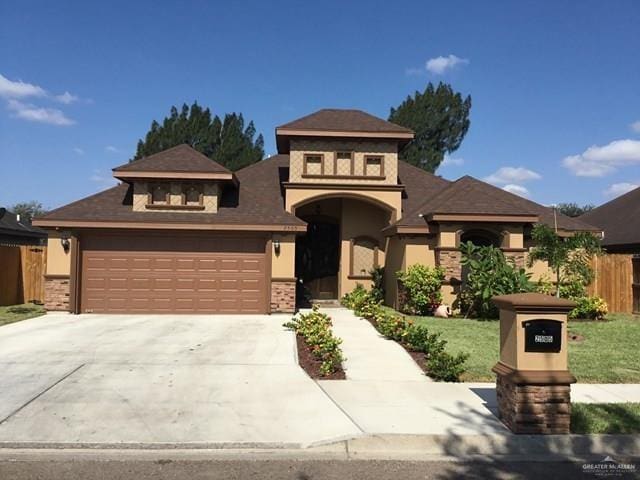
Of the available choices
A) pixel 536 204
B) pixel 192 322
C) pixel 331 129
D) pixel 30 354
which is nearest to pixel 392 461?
pixel 30 354

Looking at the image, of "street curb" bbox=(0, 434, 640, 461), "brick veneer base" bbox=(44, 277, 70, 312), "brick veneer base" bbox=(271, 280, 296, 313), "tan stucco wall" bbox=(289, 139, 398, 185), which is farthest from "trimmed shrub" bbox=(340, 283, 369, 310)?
"street curb" bbox=(0, 434, 640, 461)

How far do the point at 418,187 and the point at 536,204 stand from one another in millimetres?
4278

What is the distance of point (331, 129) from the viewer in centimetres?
1831

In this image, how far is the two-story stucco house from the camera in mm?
15648

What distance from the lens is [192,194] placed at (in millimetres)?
16703

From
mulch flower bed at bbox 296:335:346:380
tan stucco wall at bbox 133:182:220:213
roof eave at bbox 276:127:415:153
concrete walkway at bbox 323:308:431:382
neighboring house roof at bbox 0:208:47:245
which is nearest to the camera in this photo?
mulch flower bed at bbox 296:335:346:380

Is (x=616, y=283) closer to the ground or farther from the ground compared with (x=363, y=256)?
closer to the ground

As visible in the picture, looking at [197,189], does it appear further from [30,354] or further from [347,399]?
[347,399]

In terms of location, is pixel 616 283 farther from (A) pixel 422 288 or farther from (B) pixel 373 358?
(B) pixel 373 358

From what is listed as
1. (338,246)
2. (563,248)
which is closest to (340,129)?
(338,246)

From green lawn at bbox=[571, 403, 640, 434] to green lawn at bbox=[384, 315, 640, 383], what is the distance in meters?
1.51

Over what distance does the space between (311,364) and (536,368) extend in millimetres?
4143

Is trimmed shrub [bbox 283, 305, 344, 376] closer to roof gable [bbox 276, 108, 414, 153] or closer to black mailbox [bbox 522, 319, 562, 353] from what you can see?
black mailbox [bbox 522, 319, 562, 353]

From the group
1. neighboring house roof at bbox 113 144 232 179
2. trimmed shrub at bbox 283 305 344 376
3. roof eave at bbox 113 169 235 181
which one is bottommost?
trimmed shrub at bbox 283 305 344 376
